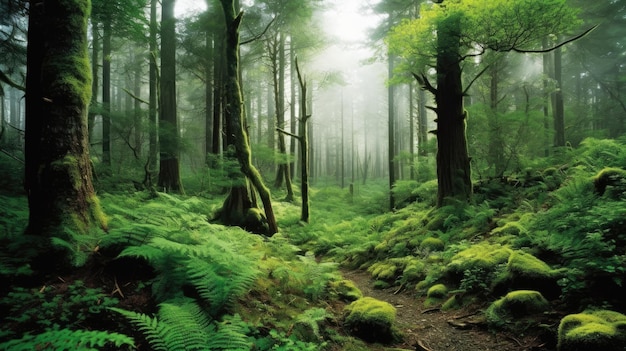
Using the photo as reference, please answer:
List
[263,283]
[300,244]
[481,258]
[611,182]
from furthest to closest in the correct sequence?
[300,244], [481,258], [611,182], [263,283]

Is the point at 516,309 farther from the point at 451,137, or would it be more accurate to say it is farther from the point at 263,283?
the point at 451,137

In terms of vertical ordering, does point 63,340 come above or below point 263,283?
above

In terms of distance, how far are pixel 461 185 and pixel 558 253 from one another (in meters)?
4.66

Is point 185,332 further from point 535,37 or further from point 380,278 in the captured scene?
point 535,37

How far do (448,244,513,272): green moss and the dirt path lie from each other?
2.96ft

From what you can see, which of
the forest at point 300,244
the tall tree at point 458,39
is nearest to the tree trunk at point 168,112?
the forest at point 300,244

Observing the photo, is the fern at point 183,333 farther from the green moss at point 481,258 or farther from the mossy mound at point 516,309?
the green moss at point 481,258

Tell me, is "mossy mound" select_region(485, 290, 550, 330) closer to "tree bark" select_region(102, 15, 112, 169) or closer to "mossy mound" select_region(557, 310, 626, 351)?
"mossy mound" select_region(557, 310, 626, 351)

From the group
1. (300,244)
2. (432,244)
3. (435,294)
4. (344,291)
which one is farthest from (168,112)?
(435,294)

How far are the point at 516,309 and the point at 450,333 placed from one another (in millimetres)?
913

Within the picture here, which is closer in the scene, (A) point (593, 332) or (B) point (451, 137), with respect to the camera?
(A) point (593, 332)

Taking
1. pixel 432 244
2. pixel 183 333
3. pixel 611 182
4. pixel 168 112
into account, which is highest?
pixel 168 112

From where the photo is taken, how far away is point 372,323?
392 centimetres

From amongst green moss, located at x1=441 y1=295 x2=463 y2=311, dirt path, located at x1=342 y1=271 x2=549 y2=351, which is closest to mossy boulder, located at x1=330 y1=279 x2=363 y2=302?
dirt path, located at x1=342 y1=271 x2=549 y2=351
